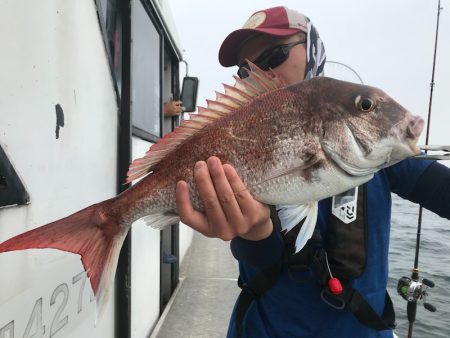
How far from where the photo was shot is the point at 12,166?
126 cm

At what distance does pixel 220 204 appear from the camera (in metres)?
1.37

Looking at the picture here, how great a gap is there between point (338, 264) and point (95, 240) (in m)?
1.00

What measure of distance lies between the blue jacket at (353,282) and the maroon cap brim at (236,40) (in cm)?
80

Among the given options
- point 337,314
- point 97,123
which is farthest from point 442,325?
point 97,123

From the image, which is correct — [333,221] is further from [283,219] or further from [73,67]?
[73,67]

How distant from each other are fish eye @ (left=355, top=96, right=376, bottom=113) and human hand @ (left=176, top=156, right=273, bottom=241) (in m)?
0.48

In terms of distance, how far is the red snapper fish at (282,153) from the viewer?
1.28 metres

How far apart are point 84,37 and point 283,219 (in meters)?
1.30

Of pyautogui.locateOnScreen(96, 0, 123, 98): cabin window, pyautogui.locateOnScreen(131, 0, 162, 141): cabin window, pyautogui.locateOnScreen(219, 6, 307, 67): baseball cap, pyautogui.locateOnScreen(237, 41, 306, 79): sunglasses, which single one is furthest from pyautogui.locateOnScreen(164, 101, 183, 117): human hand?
pyautogui.locateOnScreen(237, 41, 306, 79): sunglasses

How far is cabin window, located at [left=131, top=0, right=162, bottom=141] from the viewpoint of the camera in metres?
2.76

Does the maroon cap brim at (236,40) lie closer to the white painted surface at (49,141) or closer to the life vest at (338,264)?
the white painted surface at (49,141)

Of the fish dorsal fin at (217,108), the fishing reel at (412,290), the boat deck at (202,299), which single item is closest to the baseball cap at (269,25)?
the fish dorsal fin at (217,108)

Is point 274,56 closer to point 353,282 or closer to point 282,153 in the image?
point 282,153

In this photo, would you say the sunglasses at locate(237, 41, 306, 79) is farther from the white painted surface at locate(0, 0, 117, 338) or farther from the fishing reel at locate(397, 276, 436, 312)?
the fishing reel at locate(397, 276, 436, 312)
